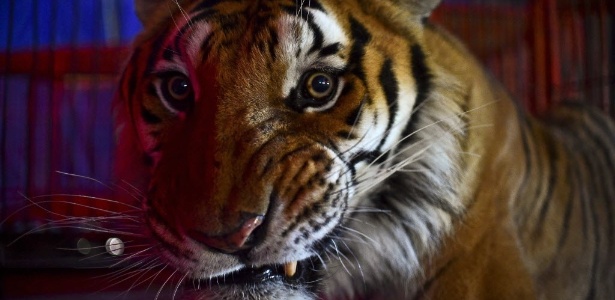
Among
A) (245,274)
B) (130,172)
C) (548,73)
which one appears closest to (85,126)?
(130,172)

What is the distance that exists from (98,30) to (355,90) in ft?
1.03

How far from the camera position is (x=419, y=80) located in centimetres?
66

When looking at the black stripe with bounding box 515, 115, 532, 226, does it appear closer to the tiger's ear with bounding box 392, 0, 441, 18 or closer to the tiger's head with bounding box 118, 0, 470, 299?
the tiger's head with bounding box 118, 0, 470, 299

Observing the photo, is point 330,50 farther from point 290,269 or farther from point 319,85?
point 290,269

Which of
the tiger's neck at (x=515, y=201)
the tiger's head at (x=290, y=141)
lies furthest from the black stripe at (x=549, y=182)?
the tiger's head at (x=290, y=141)

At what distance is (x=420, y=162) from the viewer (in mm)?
681

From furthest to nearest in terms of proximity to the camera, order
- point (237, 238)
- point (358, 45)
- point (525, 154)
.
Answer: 1. point (525, 154)
2. point (358, 45)
3. point (237, 238)

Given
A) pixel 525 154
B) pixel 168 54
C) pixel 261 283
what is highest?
pixel 168 54

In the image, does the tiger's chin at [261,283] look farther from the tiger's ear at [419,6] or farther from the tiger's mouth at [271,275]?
the tiger's ear at [419,6]

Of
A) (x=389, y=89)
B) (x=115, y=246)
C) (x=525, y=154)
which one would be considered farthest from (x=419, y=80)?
(x=115, y=246)

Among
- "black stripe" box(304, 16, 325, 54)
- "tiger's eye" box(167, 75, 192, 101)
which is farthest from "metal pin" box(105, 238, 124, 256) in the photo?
"black stripe" box(304, 16, 325, 54)

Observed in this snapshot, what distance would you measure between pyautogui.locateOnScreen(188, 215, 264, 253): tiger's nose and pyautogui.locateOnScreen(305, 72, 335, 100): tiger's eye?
0.14 m

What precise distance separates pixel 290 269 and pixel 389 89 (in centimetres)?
20

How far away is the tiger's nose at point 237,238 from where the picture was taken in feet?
1.65
